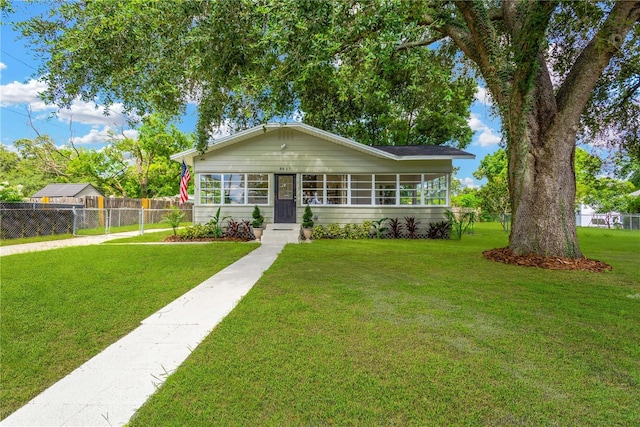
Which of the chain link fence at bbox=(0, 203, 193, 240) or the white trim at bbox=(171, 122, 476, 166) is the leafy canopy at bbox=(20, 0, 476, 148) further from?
the chain link fence at bbox=(0, 203, 193, 240)

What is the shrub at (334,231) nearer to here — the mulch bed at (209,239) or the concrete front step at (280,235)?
the concrete front step at (280,235)

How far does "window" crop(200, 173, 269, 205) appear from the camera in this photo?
480 inches

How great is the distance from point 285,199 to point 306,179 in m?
1.15

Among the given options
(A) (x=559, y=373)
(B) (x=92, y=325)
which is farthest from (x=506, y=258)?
(B) (x=92, y=325)

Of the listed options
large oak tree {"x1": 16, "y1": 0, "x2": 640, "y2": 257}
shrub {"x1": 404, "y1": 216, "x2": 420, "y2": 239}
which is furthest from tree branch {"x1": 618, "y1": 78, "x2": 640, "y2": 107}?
shrub {"x1": 404, "y1": 216, "x2": 420, "y2": 239}

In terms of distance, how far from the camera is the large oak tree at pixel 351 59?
195 inches

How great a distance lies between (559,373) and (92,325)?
4.28 m

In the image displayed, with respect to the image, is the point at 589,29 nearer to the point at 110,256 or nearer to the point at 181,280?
the point at 181,280

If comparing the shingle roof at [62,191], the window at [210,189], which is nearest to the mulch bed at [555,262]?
the window at [210,189]

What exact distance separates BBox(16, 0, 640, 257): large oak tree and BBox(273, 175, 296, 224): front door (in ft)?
15.3

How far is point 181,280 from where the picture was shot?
5.29 metres

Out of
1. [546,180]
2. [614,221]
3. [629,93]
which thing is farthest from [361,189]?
[614,221]

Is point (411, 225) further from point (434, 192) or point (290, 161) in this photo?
point (290, 161)

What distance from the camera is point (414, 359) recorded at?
2496 mm
